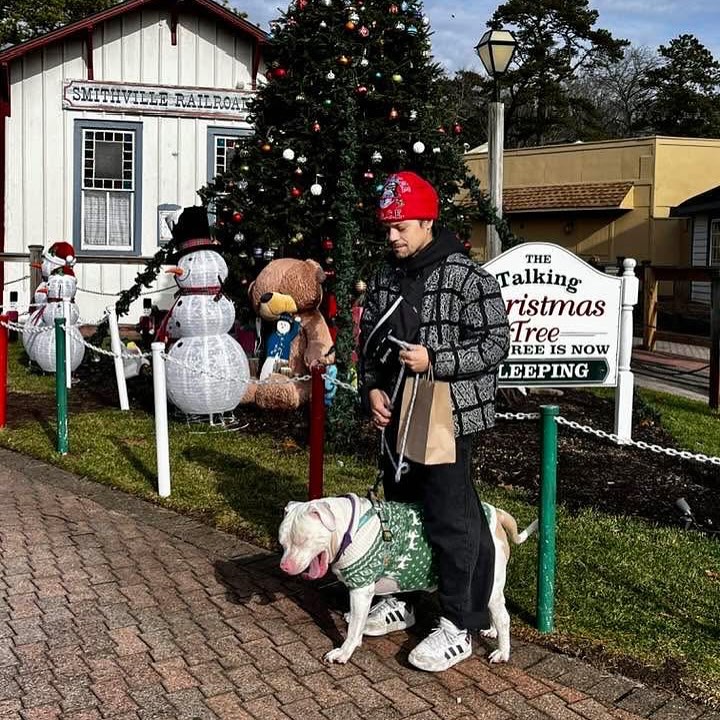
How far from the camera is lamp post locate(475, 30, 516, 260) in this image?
1040 centimetres

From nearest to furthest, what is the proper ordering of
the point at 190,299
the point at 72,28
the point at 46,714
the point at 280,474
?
the point at 46,714 < the point at 280,474 < the point at 190,299 < the point at 72,28

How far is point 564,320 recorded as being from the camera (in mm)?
8359

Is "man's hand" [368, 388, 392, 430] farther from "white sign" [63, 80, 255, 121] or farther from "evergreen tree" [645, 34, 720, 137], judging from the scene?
"evergreen tree" [645, 34, 720, 137]

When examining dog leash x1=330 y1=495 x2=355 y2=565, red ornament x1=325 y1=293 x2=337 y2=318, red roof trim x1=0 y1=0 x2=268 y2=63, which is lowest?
dog leash x1=330 y1=495 x2=355 y2=565

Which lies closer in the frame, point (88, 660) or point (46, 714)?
point (46, 714)

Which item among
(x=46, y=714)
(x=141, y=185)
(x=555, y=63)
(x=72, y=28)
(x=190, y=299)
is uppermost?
(x=555, y=63)

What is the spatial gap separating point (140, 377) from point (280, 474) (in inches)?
193

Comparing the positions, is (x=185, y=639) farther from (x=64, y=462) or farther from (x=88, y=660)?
(x=64, y=462)

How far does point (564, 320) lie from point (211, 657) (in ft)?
16.3

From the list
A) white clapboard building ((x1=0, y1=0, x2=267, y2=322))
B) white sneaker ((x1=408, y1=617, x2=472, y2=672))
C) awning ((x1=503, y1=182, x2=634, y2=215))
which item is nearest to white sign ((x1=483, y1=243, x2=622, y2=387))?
white sneaker ((x1=408, y1=617, x2=472, y2=672))

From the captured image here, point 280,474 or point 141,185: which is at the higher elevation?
point 141,185

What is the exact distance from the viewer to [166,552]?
5734 millimetres

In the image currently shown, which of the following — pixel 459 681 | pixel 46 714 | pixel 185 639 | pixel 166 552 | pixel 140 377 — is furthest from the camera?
pixel 140 377

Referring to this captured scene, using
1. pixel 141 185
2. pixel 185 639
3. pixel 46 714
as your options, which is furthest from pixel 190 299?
pixel 141 185
